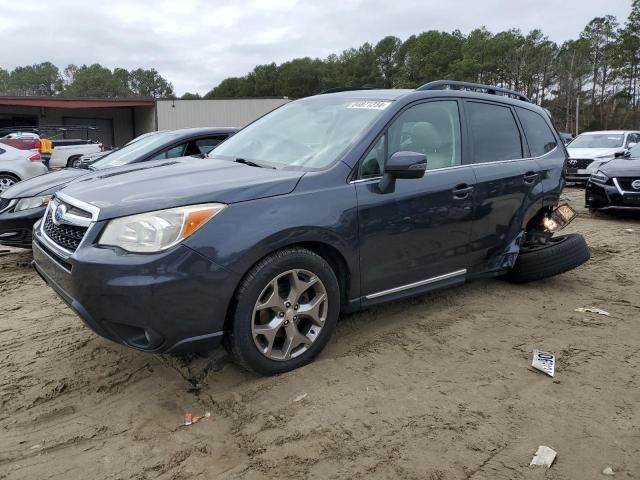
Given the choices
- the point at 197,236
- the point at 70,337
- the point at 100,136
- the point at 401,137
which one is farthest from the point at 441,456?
the point at 100,136

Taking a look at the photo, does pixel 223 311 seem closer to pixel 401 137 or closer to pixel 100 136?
pixel 401 137

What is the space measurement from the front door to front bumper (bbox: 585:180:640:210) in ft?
19.6

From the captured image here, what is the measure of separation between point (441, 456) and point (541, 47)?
70.4m

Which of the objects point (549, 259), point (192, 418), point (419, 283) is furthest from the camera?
point (549, 259)

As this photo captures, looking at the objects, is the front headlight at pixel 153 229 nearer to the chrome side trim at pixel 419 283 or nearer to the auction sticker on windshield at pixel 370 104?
the chrome side trim at pixel 419 283

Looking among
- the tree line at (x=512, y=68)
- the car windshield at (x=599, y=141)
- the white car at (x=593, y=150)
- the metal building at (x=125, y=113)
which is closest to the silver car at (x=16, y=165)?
the white car at (x=593, y=150)

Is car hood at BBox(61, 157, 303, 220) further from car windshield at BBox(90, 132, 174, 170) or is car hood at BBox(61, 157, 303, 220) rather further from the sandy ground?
car windshield at BBox(90, 132, 174, 170)

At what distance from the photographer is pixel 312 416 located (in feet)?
8.96

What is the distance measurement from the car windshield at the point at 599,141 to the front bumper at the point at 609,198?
6.33m

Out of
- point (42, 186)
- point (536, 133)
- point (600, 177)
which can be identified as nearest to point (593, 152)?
point (600, 177)

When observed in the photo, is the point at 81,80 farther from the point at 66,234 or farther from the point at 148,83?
the point at 66,234

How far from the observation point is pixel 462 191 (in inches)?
152

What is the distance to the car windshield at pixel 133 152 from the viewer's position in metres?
6.25

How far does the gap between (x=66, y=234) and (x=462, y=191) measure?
2.67 meters
